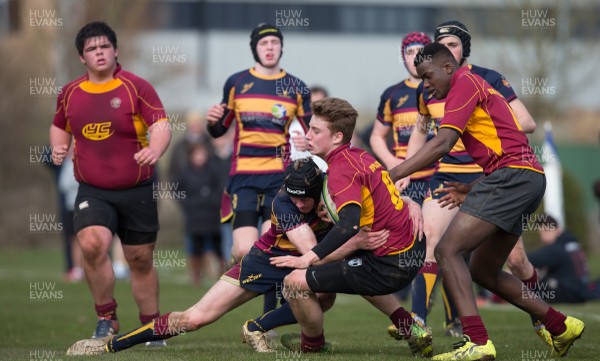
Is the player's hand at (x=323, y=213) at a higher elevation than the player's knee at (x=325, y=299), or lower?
higher

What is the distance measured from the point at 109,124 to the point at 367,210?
284 cm

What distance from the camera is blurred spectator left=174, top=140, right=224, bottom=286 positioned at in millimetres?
18422

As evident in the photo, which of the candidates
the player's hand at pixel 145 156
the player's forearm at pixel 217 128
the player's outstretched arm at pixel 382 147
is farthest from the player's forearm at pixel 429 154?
the player's forearm at pixel 217 128

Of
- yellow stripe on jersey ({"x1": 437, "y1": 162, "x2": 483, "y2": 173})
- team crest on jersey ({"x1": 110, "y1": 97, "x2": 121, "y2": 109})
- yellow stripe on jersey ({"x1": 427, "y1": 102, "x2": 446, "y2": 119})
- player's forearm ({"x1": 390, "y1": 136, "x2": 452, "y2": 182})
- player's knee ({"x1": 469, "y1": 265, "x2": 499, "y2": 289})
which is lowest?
player's knee ({"x1": 469, "y1": 265, "x2": 499, "y2": 289})

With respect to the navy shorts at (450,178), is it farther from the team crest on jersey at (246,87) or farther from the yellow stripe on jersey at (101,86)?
the yellow stripe on jersey at (101,86)

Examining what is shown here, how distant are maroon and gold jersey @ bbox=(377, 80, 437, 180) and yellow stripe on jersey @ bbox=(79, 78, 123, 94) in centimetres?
271

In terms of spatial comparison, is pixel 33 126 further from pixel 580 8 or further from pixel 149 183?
pixel 149 183

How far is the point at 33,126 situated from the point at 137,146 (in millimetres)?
18809

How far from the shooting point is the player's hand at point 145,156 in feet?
30.0

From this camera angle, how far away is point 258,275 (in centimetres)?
816

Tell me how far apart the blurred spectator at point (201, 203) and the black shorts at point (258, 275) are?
998 centimetres

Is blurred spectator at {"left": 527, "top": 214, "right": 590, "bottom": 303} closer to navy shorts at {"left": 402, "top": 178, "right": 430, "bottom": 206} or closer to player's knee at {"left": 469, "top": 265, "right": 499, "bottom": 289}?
navy shorts at {"left": 402, "top": 178, "right": 430, "bottom": 206}

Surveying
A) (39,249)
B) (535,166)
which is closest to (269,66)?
(535,166)

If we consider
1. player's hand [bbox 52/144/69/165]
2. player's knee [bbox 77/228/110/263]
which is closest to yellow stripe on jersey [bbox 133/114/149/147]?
player's hand [bbox 52/144/69/165]
